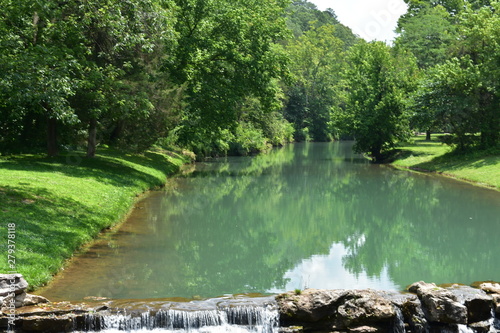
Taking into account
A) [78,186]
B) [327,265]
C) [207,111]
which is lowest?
[327,265]

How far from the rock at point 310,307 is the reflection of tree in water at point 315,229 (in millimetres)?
2234

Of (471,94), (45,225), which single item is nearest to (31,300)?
(45,225)

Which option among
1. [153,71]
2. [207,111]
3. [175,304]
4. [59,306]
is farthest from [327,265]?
[207,111]

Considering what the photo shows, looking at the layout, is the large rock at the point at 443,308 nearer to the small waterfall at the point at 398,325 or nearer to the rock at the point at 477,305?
the rock at the point at 477,305

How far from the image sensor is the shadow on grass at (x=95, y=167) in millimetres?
24109

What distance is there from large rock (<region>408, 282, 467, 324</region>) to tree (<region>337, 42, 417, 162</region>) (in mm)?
38058

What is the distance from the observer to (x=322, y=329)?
11242mm

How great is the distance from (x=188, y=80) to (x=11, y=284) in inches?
1021

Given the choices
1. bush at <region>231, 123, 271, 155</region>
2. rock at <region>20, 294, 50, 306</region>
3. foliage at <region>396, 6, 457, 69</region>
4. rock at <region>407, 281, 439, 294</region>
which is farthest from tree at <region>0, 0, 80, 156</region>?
foliage at <region>396, 6, 457, 69</region>

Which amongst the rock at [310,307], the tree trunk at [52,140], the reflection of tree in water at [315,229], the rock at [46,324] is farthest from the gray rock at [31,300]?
the tree trunk at [52,140]

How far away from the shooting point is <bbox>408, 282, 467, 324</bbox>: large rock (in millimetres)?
11258

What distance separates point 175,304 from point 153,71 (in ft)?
70.2

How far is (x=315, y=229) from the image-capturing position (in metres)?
22.4

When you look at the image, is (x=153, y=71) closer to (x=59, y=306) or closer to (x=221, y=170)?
(x=221, y=170)
